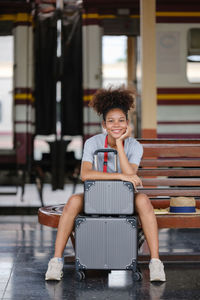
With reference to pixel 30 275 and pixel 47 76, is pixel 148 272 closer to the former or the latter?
pixel 30 275

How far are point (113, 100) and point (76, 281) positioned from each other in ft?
3.42

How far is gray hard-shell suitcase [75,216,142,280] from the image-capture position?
3141 mm

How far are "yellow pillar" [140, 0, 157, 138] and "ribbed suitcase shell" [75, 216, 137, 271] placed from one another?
256 centimetres

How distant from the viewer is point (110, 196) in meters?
3.16

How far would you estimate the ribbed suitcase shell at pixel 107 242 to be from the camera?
3141mm

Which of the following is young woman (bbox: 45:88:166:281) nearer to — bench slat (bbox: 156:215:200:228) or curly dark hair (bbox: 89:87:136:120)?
curly dark hair (bbox: 89:87:136:120)

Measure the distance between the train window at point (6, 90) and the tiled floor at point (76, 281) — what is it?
306 cm

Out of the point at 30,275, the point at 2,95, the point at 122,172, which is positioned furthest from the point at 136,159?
the point at 2,95

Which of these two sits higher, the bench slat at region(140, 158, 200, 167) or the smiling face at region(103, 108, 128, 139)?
the smiling face at region(103, 108, 128, 139)

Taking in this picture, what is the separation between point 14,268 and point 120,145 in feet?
3.25

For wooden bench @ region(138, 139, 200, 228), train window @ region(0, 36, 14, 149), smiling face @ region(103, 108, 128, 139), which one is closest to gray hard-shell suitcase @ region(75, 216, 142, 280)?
smiling face @ region(103, 108, 128, 139)

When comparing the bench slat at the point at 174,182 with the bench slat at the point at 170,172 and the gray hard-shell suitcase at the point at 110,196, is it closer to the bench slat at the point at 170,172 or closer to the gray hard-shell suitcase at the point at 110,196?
the bench slat at the point at 170,172

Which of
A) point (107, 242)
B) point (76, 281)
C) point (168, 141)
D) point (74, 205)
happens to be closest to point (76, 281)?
point (76, 281)

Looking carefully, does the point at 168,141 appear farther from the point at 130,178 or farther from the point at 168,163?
the point at 130,178
